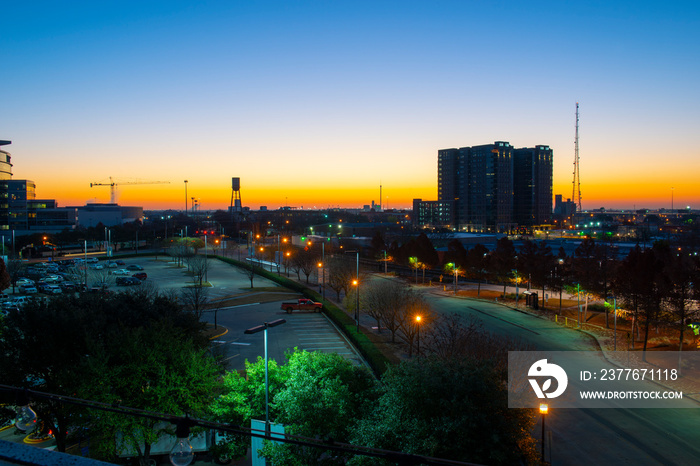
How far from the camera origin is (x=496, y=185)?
422 ft

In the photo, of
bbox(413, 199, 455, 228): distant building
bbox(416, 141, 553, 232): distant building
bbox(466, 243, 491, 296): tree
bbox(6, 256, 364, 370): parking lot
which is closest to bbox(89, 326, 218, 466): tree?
bbox(6, 256, 364, 370): parking lot

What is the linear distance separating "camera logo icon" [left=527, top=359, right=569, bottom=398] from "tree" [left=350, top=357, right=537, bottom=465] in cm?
398

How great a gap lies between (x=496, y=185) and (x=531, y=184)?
14.0 meters

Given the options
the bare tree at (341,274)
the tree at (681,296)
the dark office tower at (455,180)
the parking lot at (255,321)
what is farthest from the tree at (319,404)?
the dark office tower at (455,180)

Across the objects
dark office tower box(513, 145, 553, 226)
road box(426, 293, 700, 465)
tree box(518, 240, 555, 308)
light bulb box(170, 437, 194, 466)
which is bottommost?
road box(426, 293, 700, 465)

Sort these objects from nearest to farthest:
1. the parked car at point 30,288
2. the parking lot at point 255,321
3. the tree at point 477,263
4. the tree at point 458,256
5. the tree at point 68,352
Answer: the tree at point 68,352
the parking lot at point 255,321
the parked car at point 30,288
the tree at point 477,263
the tree at point 458,256

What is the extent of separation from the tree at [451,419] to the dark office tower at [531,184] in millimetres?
135033

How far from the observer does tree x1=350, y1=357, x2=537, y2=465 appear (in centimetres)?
858

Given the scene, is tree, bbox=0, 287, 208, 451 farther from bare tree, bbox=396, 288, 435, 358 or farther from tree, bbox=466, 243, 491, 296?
tree, bbox=466, 243, 491, 296

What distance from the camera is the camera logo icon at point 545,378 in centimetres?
1356

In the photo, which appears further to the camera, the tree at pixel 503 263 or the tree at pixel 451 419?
the tree at pixel 503 263

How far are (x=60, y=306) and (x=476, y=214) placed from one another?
12818 cm

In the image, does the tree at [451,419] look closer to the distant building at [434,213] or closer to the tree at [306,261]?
the tree at [306,261]

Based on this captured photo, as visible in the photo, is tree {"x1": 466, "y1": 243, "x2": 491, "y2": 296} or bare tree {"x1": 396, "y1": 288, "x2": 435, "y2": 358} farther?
tree {"x1": 466, "y1": 243, "x2": 491, "y2": 296}
